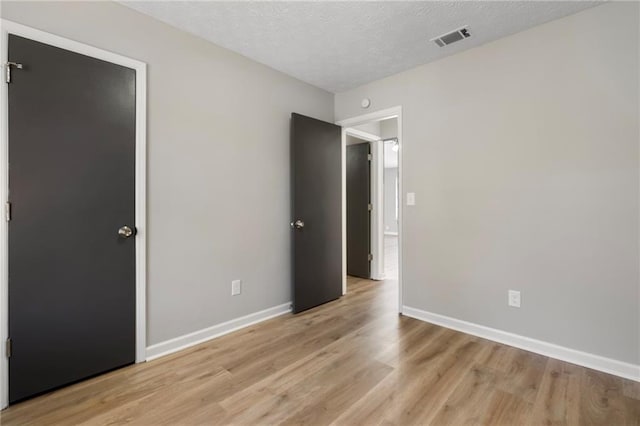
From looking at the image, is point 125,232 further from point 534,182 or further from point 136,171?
point 534,182

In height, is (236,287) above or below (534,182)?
below

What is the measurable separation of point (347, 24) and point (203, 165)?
161 cm

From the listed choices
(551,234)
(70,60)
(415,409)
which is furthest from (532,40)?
(70,60)

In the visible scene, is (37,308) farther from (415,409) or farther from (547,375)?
(547,375)

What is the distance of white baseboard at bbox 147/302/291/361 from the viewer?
88.6 inches

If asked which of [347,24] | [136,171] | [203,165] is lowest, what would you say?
[136,171]

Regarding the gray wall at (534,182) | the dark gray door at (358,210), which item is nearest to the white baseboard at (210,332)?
the gray wall at (534,182)

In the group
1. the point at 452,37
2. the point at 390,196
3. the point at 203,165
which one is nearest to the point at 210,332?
the point at 203,165

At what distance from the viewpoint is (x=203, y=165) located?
2.49 metres

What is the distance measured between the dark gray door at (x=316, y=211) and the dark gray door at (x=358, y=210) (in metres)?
1.01

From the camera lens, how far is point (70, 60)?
6.05 ft

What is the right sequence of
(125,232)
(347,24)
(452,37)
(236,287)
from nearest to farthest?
(125,232)
(347,24)
(452,37)
(236,287)

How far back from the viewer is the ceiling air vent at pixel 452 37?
2344 millimetres

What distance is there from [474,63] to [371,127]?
192 cm
